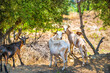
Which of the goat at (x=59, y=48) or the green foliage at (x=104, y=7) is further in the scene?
the green foliage at (x=104, y=7)

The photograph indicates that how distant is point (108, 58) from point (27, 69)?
21.4 feet

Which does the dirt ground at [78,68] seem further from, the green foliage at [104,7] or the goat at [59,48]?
the green foliage at [104,7]

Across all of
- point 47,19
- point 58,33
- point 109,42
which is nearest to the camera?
point 58,33

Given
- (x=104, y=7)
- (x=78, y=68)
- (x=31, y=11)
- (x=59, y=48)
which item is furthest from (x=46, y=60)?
(x=104, y=7)

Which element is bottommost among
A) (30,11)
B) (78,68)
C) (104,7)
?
(78,68)

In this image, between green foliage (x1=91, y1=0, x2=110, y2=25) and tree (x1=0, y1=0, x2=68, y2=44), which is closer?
tree (x1=0, y1=0, x2=68, y2=44)

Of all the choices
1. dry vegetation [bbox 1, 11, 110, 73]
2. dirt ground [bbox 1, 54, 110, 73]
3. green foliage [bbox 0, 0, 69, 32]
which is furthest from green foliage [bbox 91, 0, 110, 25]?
dirt ground [bbox 1, 54, 110, 73]

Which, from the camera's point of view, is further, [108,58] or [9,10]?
[108,58]

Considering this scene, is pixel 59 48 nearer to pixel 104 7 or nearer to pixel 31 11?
pixel 31 11

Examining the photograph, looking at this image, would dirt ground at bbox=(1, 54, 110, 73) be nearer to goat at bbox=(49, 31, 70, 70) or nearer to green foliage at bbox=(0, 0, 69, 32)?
goat at bbox=(49, 31, 70, 70)

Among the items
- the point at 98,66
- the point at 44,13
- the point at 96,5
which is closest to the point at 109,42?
the point at 96,5

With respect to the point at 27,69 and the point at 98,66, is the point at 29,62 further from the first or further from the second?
the point at 98,66

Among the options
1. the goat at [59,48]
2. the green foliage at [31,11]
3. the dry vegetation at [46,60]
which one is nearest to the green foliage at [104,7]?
the dry vegetation at [46,60]

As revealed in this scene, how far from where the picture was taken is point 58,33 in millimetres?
9641
